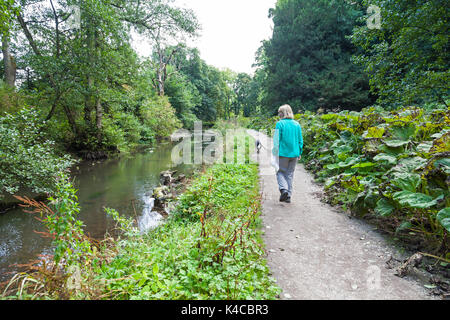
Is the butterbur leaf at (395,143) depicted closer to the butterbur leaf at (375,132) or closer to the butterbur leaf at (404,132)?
the butterbur leaf at (404,132)

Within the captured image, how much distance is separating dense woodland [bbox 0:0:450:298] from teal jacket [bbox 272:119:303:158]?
97 centimetres

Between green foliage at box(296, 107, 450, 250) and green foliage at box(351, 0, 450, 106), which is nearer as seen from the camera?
green foliage at box(296, 107, 450, 250)

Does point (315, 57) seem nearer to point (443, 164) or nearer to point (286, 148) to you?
point (286, 148)

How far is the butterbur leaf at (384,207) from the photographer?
9.50 ft

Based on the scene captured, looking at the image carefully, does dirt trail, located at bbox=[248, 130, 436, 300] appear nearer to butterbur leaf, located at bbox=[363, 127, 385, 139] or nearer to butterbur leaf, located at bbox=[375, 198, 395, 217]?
butterbur leaf, located at bbox=[375, 198, 395, 217]

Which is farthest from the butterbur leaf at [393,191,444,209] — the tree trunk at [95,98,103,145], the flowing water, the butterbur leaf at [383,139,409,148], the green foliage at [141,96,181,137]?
the green foliage at [141,96,181,137]

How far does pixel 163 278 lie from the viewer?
90.0 inches

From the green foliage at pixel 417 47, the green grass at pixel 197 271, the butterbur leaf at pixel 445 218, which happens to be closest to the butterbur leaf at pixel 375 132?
the butterbur leaf at pixel 445 218

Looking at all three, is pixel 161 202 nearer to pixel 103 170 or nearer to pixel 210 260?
pixel 210 260

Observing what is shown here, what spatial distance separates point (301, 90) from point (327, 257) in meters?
21.8

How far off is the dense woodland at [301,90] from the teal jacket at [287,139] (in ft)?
3.17

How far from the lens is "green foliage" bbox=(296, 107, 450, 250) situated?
8.33 feet
